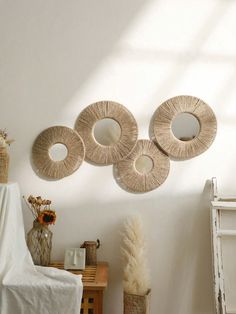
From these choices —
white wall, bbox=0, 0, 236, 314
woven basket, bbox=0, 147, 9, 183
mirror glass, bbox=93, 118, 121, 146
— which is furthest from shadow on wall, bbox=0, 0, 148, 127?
woven basket, bbox=0, 147, 9, 183

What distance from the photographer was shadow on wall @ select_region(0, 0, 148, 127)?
254cm

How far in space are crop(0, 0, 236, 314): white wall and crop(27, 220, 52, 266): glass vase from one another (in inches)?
8.5

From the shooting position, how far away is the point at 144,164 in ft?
8.10

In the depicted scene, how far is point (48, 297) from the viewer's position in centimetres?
187

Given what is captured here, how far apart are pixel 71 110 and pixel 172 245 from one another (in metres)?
1.18

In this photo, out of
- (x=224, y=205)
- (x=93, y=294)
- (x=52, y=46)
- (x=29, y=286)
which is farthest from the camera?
(x=52, y=46)

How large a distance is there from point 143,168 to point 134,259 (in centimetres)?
62

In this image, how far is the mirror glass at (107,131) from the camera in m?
2.48

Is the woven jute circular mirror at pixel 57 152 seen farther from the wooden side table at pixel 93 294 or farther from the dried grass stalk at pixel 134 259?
the wooden side table at pixel 93 294

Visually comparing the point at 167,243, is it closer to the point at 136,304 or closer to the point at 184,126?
the point at 136,304

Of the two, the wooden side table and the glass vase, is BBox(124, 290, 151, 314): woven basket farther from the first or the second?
the glass vase

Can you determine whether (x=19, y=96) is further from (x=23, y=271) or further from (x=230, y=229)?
(x=230, y=229)

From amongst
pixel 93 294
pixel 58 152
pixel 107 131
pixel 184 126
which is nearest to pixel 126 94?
pixel 107 131

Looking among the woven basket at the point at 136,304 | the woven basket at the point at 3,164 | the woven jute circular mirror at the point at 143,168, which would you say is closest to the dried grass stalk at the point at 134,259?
the woven basket at the point at 136,304
